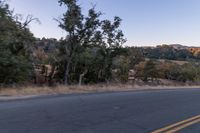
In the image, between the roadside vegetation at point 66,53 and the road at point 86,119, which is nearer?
the road at point 86,119

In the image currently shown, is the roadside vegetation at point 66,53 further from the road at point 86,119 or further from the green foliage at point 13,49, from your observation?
the road at point 86,119

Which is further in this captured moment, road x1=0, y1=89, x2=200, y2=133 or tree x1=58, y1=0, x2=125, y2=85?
tree x1=58, y1=0, x2=125, y2=85

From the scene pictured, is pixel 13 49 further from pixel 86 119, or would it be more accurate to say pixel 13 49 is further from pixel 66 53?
pixel 86 119

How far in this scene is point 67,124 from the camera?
25.3 feet

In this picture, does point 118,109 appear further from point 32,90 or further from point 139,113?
point 32,90

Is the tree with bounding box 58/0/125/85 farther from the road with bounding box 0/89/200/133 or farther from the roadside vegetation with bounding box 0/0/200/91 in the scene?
the road with bounding box 0/89/200/133

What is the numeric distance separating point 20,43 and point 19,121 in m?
16.8

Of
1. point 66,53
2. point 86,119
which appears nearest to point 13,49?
point 66,53

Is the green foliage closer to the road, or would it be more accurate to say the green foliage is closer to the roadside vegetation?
the roadside vegetation

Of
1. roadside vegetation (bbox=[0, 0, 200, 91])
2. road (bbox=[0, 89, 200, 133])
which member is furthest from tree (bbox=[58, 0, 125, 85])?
road (bbox=[0, 89, 200, 133])

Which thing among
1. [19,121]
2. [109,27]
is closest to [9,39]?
[109,27]

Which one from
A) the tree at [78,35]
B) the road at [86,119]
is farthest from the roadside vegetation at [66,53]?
the road at [86,119]

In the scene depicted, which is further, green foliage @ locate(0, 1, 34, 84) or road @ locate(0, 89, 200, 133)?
green foliage @ locate(0, 1, 34, 84)

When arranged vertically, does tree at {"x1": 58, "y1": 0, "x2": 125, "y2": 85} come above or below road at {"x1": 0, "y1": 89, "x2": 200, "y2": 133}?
above
